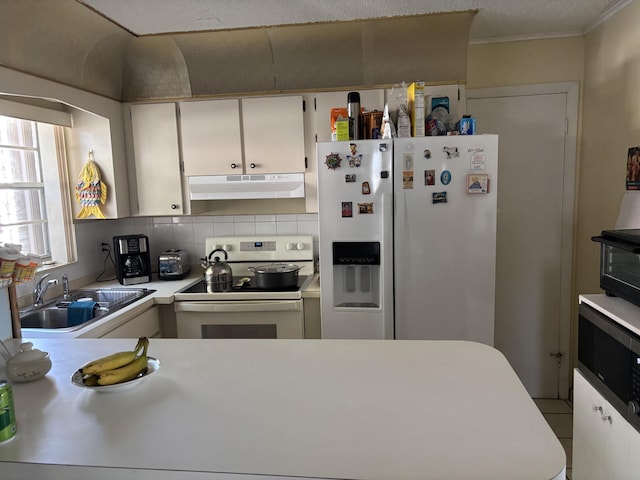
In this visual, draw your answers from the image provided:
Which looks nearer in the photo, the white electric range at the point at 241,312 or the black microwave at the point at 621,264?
the black microwave at the point at 621,264

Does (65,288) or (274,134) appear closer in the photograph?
(65,288)

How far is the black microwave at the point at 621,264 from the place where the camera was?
1646 millimetres

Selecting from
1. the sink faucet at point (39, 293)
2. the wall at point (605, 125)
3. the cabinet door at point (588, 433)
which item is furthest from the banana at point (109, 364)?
the wall at point (605, 125)

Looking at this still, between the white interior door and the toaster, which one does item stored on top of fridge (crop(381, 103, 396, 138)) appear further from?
the toaster

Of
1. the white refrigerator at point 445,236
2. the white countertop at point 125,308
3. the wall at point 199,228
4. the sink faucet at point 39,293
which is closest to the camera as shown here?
the white countertop at point 125,308

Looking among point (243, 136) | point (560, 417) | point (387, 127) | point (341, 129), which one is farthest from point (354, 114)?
point (560, 417)

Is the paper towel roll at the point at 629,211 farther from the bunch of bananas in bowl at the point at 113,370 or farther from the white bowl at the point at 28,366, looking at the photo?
the white bowl at the point at 28,366

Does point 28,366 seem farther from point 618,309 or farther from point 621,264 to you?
point 621,264

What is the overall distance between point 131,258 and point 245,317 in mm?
891

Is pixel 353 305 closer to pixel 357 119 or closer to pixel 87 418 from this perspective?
pixel 357 119

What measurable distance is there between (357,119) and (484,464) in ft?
6.54

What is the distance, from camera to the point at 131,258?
2881mm

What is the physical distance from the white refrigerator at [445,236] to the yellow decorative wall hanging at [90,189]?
6.06ft

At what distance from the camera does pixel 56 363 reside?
4.58ft
